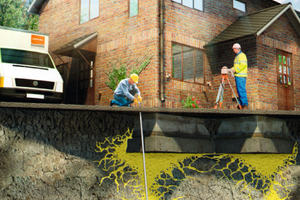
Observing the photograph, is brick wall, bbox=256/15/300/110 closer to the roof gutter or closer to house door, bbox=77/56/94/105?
the roof gutter

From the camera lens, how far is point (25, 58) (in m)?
12.2

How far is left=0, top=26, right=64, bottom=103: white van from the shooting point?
34.4ft

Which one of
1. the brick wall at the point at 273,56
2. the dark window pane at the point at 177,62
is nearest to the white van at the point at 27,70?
the dark window pane at the point at 177,62

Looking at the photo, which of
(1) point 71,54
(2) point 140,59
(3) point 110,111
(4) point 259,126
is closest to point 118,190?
(3) point 110,111

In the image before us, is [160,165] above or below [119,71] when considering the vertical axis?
below

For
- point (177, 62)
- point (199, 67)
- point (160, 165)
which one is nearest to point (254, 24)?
point (199, 67)

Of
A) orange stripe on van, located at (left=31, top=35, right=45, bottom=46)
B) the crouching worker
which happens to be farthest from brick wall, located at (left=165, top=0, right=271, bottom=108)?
orange stripe on van, located at (left=31, top=35, right=45, bottom=46)

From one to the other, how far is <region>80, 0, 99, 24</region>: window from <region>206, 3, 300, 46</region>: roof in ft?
16.5

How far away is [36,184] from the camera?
21.0 feet

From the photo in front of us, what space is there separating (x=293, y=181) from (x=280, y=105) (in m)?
6.93

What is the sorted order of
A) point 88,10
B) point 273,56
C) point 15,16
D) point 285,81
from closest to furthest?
point 273,56, point 285,81, point 88,10, point 15,16

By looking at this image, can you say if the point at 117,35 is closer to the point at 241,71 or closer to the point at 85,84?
the point at 85,84

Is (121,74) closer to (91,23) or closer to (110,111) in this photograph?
(91,23)

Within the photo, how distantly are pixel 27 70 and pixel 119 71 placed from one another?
381cm
